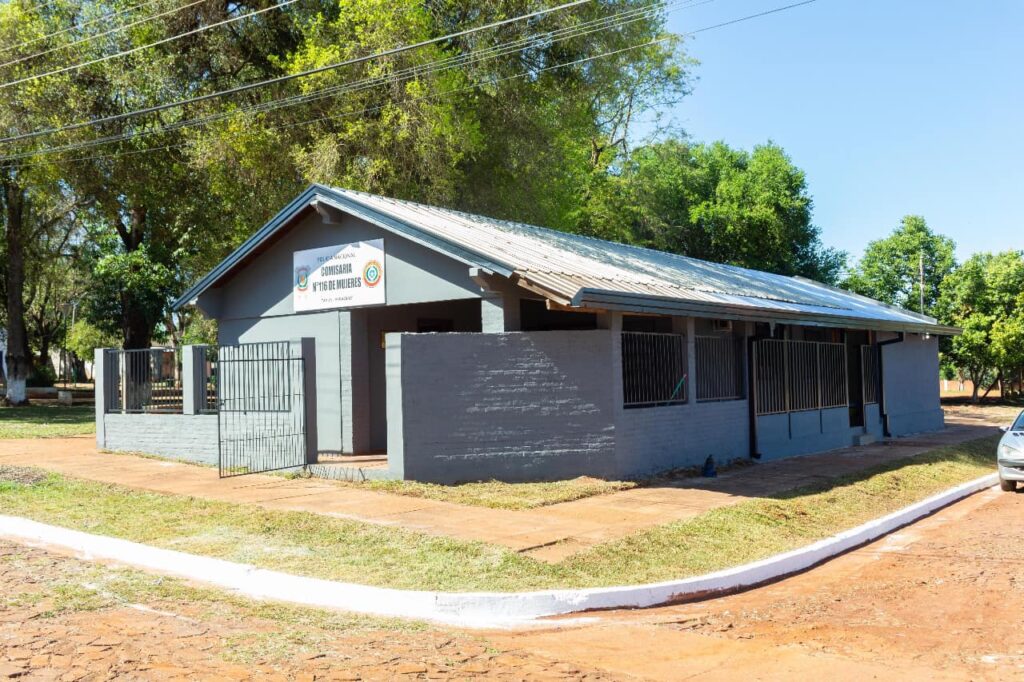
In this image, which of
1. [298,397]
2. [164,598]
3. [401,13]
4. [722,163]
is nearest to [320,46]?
[401,13]

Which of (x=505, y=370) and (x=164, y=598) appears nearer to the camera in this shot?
(x=164, y=598)

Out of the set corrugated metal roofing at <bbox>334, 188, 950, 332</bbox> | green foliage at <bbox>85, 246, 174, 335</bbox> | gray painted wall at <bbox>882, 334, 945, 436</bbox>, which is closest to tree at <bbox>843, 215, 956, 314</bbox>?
gray painted wall at <bbox>882, 334, 945, 436</bbox>

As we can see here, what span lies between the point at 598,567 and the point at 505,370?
503 centimetres

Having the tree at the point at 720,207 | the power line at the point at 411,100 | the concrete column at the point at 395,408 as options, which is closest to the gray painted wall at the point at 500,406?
the concrete column at the point at 395,408

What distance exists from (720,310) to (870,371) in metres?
9.19

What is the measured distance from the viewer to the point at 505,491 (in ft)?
39.5

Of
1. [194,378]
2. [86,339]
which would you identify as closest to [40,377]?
[86,339]

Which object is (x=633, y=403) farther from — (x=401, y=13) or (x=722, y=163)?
(x=722, y=163)

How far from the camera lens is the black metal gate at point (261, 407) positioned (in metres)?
14.2

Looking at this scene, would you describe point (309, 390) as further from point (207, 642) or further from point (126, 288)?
point (126, 288)

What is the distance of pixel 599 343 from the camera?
43.3 ft

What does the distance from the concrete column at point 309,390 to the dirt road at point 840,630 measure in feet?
25.8

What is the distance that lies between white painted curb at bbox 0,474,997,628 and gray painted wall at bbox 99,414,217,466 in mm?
6246

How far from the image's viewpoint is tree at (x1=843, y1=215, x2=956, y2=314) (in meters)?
43.1
